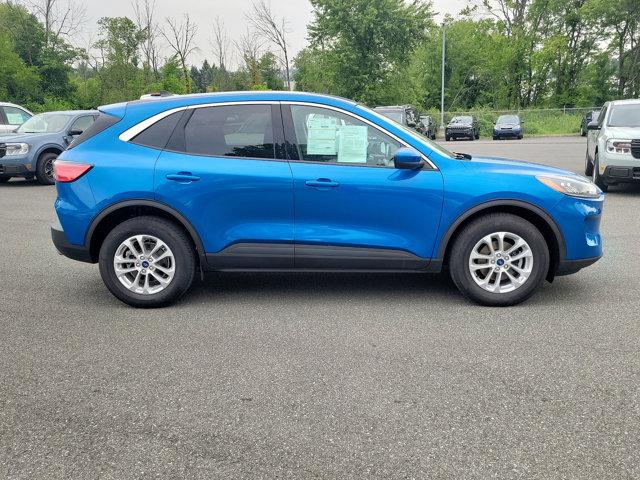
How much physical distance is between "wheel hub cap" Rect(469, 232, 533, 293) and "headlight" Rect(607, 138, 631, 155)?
258 inches

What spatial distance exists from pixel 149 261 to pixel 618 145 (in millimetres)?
8481

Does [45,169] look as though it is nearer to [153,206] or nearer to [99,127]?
[99,127]

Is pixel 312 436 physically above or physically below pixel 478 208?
below

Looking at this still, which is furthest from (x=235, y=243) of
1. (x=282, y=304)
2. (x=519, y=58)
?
(x=519, y=58)

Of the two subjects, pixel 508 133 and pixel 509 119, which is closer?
pixel 508 133

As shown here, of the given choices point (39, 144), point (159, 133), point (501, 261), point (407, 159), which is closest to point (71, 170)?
point (159, 133)

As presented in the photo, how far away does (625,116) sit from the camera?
1072cm

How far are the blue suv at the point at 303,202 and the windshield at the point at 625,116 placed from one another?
273 inches

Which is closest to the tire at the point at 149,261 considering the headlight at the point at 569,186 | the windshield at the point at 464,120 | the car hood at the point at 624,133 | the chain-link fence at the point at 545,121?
the headlight at the point at 569,186

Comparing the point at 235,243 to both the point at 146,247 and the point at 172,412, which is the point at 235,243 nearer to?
the point at 146,247

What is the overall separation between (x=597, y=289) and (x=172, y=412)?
3.81 metres

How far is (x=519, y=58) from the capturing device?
171 ft

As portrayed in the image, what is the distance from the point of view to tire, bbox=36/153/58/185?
1296 cm

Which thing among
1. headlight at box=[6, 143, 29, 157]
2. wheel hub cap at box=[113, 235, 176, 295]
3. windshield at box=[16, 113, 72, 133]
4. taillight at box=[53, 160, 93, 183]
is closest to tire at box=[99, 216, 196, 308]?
wheel hub cap at box=[113, 235, 176, 295]
